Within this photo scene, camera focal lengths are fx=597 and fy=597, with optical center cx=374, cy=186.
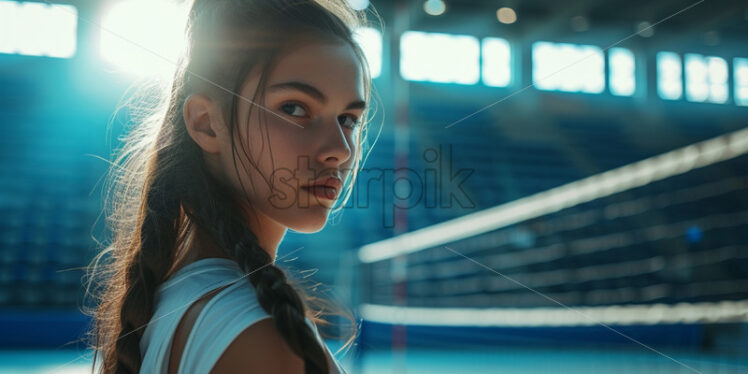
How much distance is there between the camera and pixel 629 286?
658 cm

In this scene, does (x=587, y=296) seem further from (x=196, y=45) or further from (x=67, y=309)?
(x=196, y=45)

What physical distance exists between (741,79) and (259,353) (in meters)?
12.9

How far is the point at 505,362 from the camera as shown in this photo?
169 inches

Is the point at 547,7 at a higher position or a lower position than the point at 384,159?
higher

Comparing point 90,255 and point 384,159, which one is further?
point 384,159

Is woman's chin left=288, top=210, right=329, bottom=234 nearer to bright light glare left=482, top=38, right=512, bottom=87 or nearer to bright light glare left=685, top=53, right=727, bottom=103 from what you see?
bright light glare left=482, top=38, right=512, bottom=87

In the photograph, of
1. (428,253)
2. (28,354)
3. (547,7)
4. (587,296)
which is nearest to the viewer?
(28,354)

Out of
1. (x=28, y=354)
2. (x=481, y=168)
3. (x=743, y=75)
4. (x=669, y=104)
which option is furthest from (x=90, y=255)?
(x=743, y=75)

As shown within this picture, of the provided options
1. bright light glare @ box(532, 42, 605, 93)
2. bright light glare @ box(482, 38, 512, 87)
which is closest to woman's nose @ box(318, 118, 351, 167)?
bright light glare @ box(482, 38, 512, 87)

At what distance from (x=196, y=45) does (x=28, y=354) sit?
5.20 metres

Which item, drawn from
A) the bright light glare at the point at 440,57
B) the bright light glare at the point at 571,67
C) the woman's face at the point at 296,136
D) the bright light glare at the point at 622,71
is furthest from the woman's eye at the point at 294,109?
the bright light glare at the point at 622,71

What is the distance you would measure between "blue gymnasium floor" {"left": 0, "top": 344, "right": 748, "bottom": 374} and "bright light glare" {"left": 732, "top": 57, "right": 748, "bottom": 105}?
7.53 meters

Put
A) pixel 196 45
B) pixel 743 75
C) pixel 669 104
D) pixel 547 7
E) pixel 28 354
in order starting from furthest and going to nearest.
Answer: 1. pixel 743 75
2. pixel 669 104
3. pixel 547 7
4. pixel 28 354
5. pixel 196 45

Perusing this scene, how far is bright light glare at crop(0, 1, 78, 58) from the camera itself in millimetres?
7383
